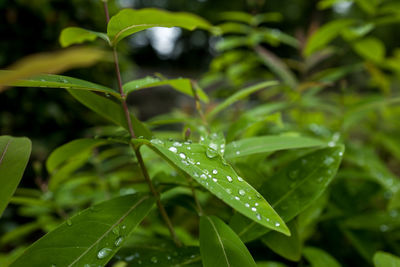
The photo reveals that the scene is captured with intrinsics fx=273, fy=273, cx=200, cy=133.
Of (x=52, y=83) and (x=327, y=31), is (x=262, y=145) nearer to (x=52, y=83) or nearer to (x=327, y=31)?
(x=52, y=83)

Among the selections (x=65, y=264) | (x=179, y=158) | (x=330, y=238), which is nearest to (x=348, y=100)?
(x=330, y=238)

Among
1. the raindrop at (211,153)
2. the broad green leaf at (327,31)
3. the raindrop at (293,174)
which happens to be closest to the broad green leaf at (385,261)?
the raindrop at (293,174)

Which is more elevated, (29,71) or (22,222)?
(29,71)

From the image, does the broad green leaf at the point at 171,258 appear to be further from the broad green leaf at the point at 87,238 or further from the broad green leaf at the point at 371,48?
the broad green leaf at the point at 371,48

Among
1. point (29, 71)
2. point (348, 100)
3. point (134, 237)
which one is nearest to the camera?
point (29, 71)

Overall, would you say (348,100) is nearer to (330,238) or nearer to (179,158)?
(330,238)

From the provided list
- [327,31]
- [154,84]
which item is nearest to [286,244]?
[154,84]
